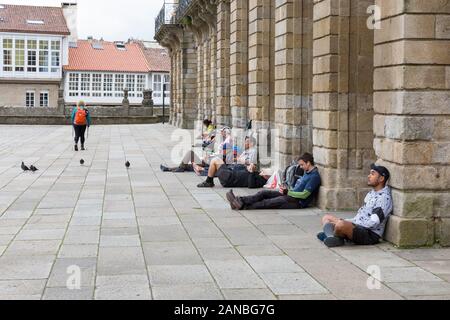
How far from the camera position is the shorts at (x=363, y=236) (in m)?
8.66

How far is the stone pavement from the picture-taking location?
6660 mm

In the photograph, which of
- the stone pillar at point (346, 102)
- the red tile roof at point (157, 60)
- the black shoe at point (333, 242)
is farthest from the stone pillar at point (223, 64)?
the red tile roof at point (157, 60)

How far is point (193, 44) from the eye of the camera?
40438mm

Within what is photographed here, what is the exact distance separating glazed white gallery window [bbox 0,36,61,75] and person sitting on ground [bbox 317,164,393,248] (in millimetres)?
63288

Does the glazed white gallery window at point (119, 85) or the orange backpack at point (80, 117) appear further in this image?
→ the glazed white gallery window at point (119, 85)

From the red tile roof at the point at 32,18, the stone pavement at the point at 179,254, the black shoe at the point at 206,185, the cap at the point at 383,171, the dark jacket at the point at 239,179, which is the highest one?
the red tile roof at the point at 32,18

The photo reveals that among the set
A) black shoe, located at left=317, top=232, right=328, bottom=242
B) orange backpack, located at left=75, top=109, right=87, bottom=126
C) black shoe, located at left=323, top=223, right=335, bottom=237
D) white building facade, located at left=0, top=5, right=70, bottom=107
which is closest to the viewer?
black shoe, located at left=323, top=223, right=335, bottom=237

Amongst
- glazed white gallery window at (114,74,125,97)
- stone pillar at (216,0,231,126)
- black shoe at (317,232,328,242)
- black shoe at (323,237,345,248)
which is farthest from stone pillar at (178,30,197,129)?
glazed white gallery window at (114,74,125,97)

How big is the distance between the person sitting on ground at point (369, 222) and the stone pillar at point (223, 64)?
15416mm

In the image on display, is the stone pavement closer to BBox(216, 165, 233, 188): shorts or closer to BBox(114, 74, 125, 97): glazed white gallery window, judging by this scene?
BBox(216, 165, 233, 188): shorts

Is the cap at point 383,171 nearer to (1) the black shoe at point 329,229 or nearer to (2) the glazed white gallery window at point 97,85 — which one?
(1) the black shoe at point 329,229

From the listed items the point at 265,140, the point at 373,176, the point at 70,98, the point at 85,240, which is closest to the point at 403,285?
the point at 373,176

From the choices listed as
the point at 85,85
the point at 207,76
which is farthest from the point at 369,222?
the point at 85,85
